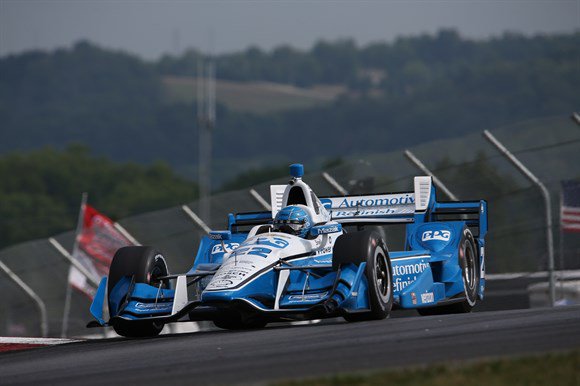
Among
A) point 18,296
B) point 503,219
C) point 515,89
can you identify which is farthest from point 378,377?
point 515,89

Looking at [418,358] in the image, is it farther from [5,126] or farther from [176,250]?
[5,126]

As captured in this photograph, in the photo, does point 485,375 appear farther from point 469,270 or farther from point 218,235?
point 469,270

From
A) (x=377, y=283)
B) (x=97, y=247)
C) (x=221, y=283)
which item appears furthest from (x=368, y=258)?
(x=97, y=247)

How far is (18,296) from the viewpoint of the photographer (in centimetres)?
1745

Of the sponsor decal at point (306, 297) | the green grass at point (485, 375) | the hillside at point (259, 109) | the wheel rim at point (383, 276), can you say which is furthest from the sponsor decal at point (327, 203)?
the hillside at point (259, 109)

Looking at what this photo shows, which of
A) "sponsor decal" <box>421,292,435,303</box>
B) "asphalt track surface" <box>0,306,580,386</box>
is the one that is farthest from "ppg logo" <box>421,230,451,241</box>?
"asphalt track surface" <box>0,306,580,386</box>

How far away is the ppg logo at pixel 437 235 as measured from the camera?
1364 centimetres

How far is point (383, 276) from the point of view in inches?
468

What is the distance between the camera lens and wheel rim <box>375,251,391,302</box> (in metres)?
11.8

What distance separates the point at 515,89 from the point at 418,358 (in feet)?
427

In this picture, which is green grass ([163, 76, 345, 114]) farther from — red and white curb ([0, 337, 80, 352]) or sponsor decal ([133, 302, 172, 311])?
sponsor decal ([133, 302, 172, 311])

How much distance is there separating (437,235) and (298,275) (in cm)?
246

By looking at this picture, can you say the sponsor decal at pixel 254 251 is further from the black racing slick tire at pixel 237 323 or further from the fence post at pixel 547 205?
the fence post at pixel 547 205

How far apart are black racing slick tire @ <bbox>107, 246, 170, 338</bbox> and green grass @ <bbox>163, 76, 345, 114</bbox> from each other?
158110 millimetres
